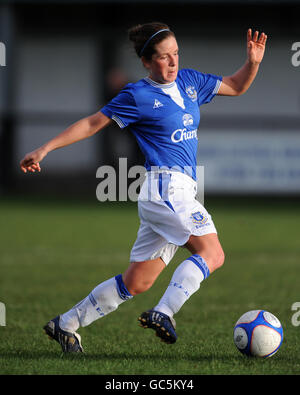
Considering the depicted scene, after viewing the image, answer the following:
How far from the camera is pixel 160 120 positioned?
5082 millimetres

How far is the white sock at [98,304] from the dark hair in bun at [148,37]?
4.82 ft

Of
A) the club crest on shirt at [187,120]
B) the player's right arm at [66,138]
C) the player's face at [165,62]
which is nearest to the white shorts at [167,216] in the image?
the club crest on shirt at [187,120]

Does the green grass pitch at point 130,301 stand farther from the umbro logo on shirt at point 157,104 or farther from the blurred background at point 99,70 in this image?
the blurred background at point 99,70

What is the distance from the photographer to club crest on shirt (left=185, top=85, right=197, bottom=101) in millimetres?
5246

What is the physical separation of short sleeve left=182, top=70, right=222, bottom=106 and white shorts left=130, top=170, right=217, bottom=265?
2.07 ft

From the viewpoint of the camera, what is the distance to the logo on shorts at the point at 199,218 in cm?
490

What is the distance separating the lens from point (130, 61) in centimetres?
2331

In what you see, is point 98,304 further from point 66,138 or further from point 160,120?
point 160,120

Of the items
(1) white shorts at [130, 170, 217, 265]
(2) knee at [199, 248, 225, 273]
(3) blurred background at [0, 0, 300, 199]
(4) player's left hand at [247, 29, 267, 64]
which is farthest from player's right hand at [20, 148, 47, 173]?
(3) blurred background at [0, 0, 300, 199]

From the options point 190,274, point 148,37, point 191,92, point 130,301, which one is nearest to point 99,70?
point 130,301

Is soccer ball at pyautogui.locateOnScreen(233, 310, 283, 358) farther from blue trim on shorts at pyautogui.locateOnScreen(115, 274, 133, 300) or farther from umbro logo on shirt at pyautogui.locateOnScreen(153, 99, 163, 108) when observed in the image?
umbro logo on shirt at pyautogui.locateOnScreen(153, 99, 163, 108)
